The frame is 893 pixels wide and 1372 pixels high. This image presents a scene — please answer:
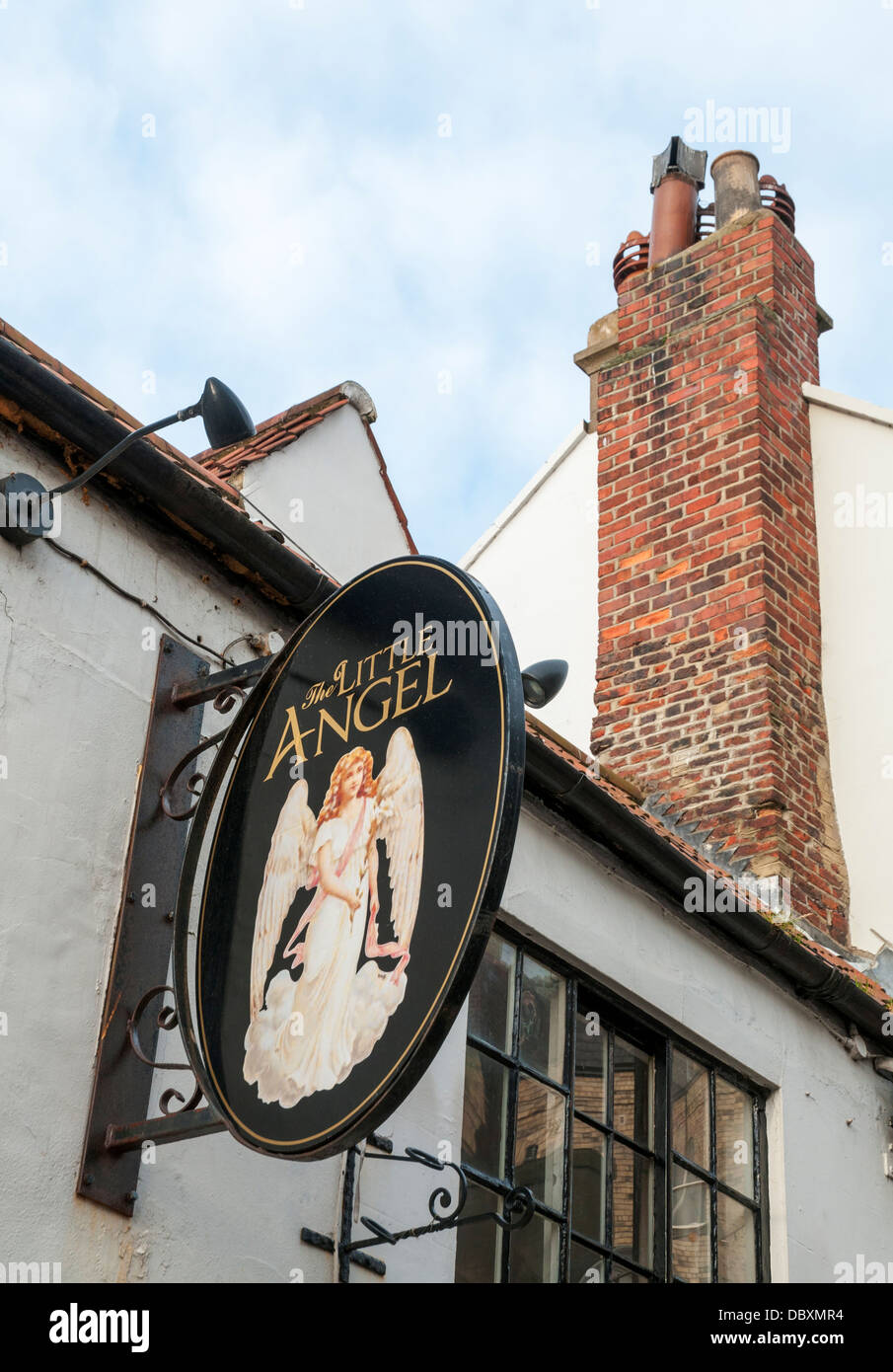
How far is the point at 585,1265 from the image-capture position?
709cm

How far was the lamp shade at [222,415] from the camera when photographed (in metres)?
5.68

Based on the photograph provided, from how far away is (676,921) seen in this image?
8.24 metres

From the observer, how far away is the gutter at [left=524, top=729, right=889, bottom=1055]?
751cm

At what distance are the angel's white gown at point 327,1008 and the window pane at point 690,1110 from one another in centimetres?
348

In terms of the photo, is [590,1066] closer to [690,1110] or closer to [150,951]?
[690,1110]

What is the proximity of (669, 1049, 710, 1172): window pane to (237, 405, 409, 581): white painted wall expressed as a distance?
10.4 ft

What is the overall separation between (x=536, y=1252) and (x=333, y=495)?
14.7ft

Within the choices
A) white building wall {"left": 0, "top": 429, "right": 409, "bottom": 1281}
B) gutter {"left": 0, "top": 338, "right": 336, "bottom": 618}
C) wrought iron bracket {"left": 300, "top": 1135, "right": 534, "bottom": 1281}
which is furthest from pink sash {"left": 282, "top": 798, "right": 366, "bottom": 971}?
gutter {"left": 0, "top": 338, "right": 336, "bottom": 618}

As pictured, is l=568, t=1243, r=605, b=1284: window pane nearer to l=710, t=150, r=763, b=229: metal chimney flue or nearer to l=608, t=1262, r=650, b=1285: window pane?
l=608, t=1262, r=650, b=1285: window pane

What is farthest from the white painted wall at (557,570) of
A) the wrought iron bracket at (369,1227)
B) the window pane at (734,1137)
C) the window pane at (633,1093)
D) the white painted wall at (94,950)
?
the wrought iron bracket at (369,1227)

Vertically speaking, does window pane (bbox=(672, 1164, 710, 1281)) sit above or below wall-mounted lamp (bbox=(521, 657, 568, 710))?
below

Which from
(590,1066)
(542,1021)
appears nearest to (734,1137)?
(590,1066)
